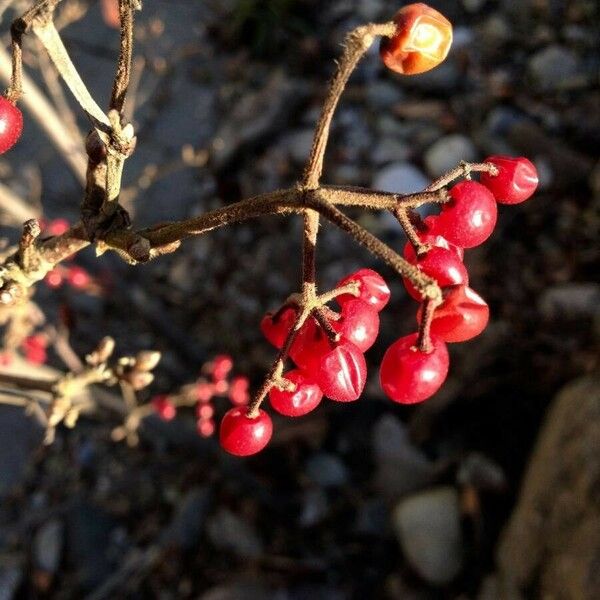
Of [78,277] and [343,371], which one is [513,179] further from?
[78,277]

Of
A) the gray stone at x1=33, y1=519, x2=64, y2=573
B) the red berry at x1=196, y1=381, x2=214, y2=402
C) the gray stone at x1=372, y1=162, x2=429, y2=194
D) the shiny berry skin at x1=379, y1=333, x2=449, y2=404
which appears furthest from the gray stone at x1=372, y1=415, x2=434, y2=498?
the shiny berry skin at x1=379, y1=333, x2=449, y2=404

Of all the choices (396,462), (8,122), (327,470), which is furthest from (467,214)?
(327,470)

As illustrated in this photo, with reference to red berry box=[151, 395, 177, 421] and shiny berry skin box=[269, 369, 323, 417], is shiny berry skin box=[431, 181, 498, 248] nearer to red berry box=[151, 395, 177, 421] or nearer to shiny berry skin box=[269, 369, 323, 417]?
shiny berry skin box=[269, 369, 323, 417]

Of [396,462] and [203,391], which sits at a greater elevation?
[203,391]

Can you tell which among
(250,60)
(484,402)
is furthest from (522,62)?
(484,402)

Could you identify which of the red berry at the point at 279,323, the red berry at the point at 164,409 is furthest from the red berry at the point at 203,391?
the red berry at the point at 279,323
